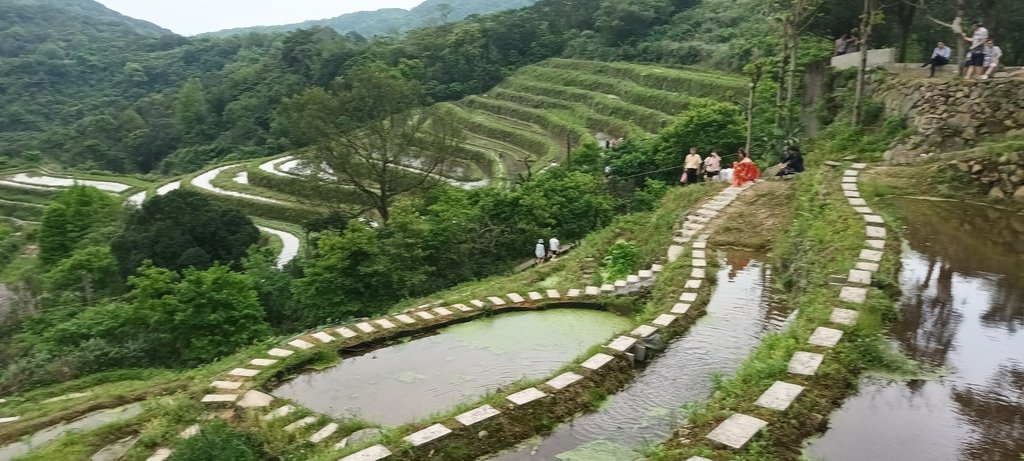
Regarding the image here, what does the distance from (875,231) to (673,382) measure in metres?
3.91

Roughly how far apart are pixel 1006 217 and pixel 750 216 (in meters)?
3.34

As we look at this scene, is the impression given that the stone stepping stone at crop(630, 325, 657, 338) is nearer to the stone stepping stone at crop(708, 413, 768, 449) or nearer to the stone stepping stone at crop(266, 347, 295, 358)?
the stone stepping stone at crop(708, 413, 768, 449)

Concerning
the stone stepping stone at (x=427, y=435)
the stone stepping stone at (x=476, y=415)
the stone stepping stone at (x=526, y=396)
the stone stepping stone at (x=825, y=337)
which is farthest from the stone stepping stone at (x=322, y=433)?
the stone stepping stone at (x=825, y=337)

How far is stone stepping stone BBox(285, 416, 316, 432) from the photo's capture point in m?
5.41

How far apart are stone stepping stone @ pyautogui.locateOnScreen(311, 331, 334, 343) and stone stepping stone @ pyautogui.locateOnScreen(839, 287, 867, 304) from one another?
5333 mm

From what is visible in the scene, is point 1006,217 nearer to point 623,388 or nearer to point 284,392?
point 623,388

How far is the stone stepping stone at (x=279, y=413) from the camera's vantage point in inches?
220

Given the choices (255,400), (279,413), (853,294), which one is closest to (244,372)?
(255,400)

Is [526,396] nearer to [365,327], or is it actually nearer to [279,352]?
[365,327]

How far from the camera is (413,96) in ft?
74.8

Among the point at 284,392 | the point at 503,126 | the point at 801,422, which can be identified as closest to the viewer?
the point at 801,422

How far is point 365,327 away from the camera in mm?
7527

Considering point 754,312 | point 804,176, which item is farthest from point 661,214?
point 754,312

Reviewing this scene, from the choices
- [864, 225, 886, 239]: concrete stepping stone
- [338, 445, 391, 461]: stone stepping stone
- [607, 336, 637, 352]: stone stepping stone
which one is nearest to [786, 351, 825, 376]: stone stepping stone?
[607, 336, 637, 352]: stone stepping stone
